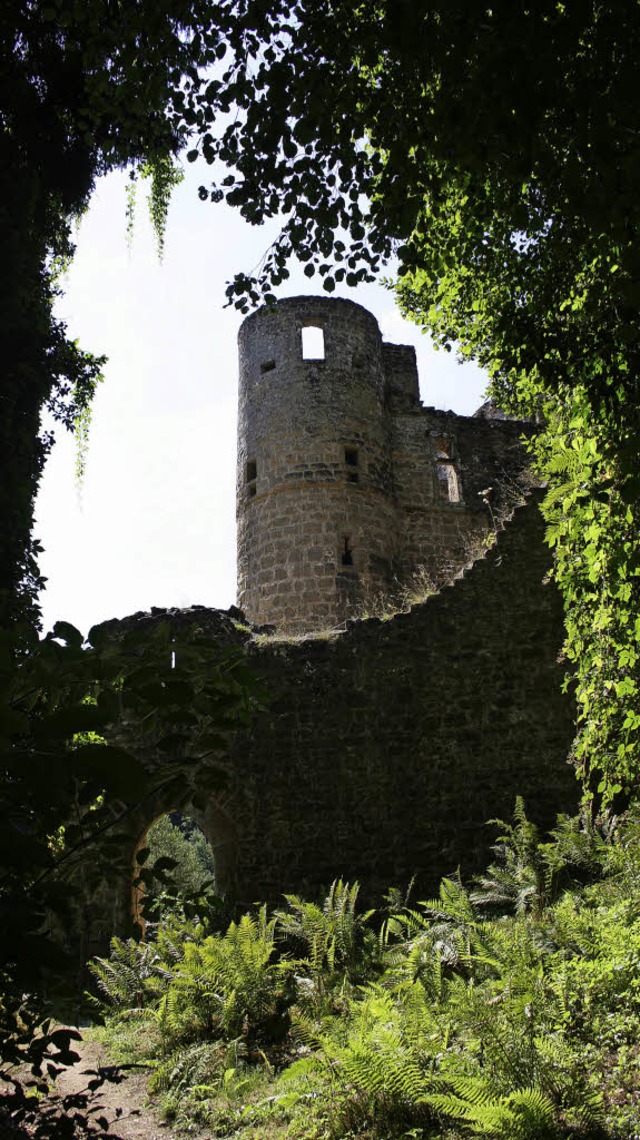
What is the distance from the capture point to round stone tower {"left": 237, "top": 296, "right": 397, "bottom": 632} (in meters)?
18.0

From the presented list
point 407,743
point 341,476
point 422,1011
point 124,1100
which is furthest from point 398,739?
point 341,476

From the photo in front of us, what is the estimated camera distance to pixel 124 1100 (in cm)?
705

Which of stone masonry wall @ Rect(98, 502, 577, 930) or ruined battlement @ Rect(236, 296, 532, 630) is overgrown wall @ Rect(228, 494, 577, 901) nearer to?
stone masonry wall @ Rect(98, 502, 577, 930)

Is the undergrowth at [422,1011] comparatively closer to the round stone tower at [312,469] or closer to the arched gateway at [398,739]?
the arched gateway at [398,739]

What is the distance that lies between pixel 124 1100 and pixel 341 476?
44.7 ft

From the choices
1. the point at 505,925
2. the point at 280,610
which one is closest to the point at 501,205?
the point at 505,925

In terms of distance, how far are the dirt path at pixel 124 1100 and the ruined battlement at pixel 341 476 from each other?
981 centimetres

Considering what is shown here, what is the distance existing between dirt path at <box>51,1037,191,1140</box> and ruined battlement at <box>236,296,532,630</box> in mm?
9813

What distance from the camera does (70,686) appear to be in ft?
8.63

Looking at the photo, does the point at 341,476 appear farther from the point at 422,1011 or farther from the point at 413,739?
the point at 422,1011

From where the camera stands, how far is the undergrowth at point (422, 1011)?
4.90 metres

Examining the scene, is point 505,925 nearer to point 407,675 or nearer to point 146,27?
point 407,675

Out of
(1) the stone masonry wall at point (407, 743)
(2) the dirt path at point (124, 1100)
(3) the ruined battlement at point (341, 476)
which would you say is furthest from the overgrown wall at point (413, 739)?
(3) the ruined battlement at point (341, 476)

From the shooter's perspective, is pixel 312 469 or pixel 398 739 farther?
pixel 312 469
